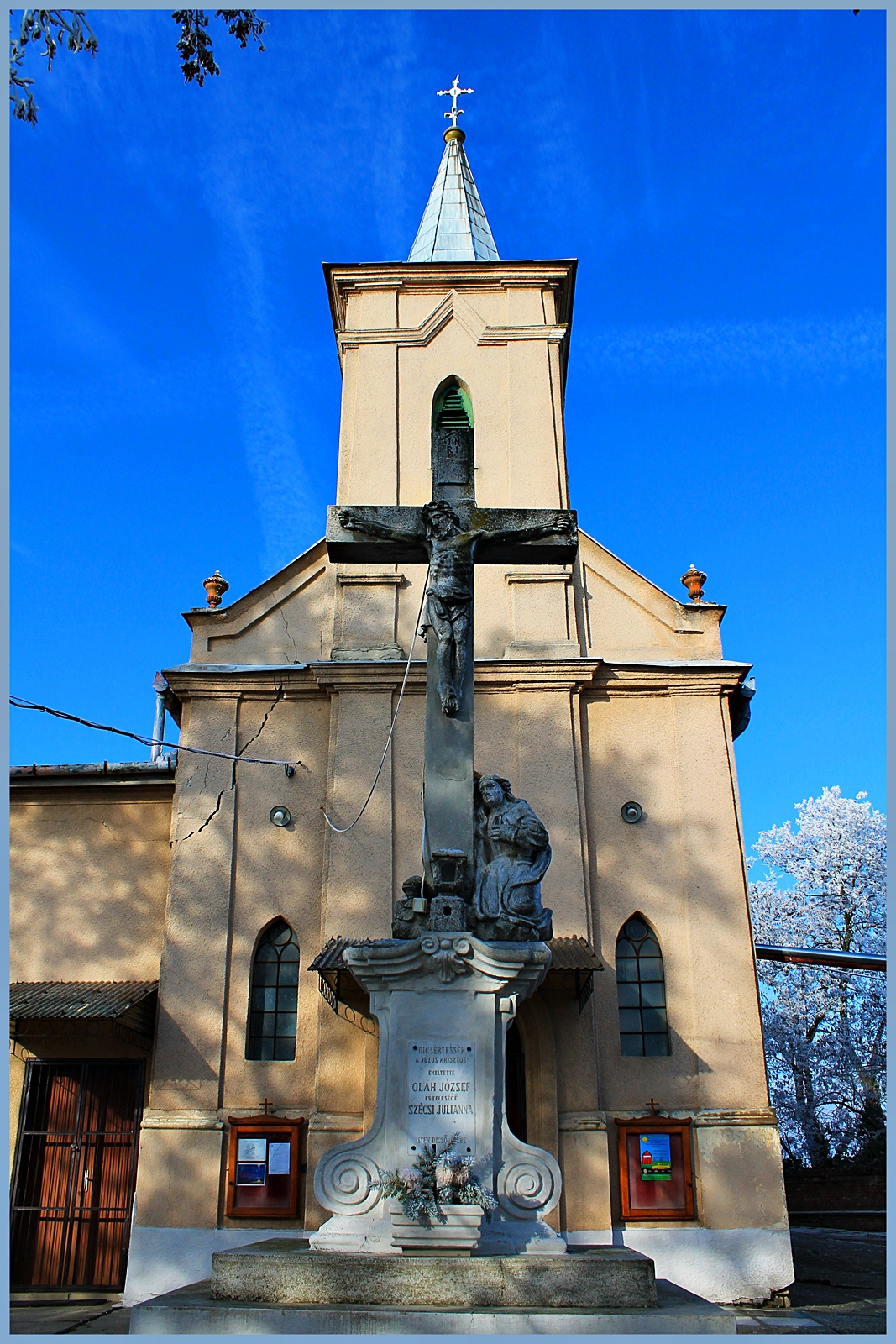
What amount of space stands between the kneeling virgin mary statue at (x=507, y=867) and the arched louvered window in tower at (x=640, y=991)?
5.68 metres

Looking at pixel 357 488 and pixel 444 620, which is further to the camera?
pixel 357 488

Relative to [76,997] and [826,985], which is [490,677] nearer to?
[76,997]

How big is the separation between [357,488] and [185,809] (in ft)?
16.5

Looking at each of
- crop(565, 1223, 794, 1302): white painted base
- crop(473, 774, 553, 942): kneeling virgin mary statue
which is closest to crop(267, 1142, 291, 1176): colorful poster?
crop(565, 1223, 794, 1302): white painted base

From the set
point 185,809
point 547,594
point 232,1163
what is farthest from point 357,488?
point 232,1163

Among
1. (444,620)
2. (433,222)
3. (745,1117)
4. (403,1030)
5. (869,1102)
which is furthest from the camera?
(869,1102)

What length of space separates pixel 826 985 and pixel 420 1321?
2549cm

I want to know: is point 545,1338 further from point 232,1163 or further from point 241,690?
point 241,690

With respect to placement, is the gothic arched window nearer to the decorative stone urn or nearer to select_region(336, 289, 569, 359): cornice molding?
the decorative stone urn

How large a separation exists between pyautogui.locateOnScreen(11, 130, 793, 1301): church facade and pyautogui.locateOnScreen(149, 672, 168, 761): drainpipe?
1112 millimetres

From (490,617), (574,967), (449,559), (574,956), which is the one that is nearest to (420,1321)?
(449,559)

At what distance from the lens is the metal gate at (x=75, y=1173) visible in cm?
1255

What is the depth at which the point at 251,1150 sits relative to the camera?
12.1 m

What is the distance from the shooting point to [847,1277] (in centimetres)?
1244
